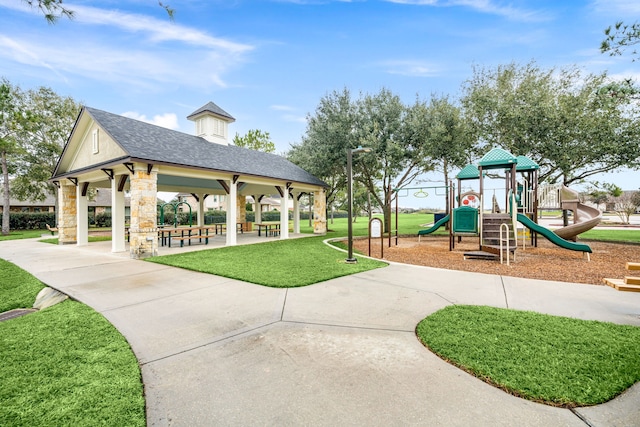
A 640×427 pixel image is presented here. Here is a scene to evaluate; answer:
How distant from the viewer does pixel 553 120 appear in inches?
569

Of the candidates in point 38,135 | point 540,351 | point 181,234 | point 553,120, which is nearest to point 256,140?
point 38,135

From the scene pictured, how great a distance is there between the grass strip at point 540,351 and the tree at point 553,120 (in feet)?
48.7

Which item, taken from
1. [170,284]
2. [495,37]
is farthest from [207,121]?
[495,37]

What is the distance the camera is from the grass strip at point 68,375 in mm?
2113

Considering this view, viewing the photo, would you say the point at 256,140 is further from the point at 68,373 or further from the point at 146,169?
the point at 68,373

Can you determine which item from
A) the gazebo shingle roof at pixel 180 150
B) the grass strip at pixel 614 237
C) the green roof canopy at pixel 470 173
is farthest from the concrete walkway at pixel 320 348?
the grass strip at pixel 614 237

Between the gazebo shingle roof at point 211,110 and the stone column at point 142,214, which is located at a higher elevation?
the gazebo shingle roof at point 211,110

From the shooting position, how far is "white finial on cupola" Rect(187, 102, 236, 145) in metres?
16.3

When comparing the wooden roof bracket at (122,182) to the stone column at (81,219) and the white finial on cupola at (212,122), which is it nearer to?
the stone column at (81,219)

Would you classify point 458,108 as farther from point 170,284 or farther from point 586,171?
point 170,284

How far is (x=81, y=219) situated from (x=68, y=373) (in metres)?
15.0

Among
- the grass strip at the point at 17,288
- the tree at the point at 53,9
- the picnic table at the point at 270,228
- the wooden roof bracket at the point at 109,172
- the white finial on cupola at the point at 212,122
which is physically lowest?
the grass strip at the point at 17,288

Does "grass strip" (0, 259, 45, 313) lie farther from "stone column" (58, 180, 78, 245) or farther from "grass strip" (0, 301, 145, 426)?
"stone column" (58, 180, 78, 245)

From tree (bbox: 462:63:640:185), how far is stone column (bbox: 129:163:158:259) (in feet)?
58.2
